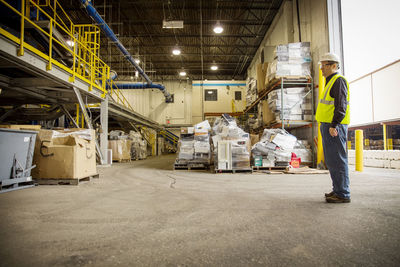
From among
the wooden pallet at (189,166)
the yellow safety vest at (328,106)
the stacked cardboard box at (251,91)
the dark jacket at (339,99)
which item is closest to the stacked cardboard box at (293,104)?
the wooden pallet at (189,166)

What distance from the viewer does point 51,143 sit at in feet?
13.9

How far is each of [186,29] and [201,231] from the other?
1283cm

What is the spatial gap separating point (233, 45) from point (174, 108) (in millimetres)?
8626

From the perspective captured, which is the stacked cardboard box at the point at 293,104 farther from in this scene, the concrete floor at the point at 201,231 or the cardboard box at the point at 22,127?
the cardboard box at the point at 22,127

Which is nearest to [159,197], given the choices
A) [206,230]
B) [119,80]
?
[206,230]

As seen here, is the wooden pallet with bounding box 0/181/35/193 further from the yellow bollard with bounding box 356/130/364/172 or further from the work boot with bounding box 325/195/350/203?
the yellow bollard with bounding box 356/130/364/172

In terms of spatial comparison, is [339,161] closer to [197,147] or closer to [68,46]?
[197,147]

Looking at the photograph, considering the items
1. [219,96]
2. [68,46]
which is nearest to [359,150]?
[68,46]

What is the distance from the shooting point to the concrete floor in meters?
1.31

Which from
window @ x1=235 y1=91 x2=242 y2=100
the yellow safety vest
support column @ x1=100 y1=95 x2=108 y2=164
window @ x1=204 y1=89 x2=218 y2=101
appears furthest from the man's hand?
window @ x1=235 y1=91 x2=242 y2=100

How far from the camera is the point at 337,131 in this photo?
2.64 metres

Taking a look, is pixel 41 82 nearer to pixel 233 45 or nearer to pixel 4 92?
pixel 4 92

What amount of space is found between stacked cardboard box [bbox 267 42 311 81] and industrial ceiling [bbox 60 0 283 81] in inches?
182

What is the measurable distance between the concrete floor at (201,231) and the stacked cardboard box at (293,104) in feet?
14.2
